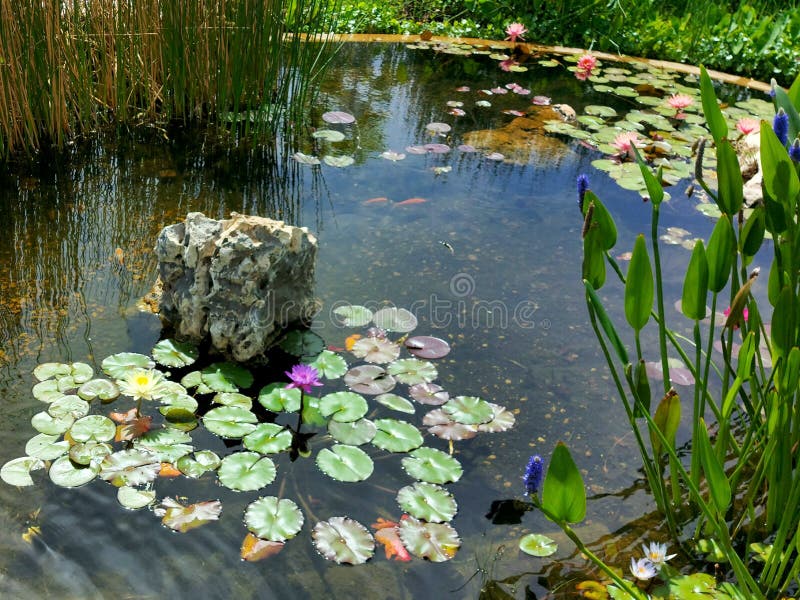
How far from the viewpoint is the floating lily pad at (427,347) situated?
7.12 ft

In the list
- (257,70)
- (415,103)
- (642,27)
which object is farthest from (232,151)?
(642,27)

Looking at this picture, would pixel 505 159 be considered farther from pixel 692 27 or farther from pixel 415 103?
pixel 692 27

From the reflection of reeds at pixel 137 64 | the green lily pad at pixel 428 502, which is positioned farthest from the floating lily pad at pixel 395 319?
the reflection of reeds at pixel 137 64

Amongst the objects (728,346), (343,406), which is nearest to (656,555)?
(728,346)

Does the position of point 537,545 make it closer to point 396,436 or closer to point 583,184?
point 396,436

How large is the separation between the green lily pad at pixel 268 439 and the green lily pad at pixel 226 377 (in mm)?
169

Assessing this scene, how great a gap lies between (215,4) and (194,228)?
140cm

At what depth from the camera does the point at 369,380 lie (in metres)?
2.04

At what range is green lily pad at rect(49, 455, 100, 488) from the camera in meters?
1.68

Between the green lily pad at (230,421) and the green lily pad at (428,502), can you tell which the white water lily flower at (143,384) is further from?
the green lily pad at (428,502)

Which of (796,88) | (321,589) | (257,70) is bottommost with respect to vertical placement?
(321,589)

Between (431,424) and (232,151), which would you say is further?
(232,151)

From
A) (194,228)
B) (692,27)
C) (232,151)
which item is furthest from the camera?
(692,27)

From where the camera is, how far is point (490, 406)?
1995mm
